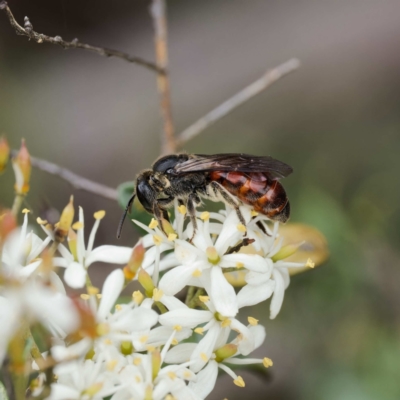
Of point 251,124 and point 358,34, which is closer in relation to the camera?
point 251,124

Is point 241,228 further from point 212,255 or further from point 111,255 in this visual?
point 111,255

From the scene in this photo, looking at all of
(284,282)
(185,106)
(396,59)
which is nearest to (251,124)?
(185,106)

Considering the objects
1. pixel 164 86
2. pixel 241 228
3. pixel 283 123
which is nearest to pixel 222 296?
pixel 241 228

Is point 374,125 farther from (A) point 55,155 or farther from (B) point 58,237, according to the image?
(B) point 58,237

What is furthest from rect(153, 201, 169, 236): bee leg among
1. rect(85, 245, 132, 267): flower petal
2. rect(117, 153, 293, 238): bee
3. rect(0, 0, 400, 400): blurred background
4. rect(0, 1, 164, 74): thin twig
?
rect(0, 0, 400, 400): blurred background

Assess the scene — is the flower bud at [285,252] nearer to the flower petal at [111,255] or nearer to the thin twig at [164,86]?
the flower petal at [111,255]

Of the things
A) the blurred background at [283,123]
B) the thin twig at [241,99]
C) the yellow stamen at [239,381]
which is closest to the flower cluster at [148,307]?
the yellow stamen at [239,381]

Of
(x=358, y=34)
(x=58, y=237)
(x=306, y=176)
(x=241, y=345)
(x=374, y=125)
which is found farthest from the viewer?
(x=358, y=34)

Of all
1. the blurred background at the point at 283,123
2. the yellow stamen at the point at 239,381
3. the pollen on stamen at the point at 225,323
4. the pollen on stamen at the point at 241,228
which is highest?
the pollen on stamen at the point at 241,228
